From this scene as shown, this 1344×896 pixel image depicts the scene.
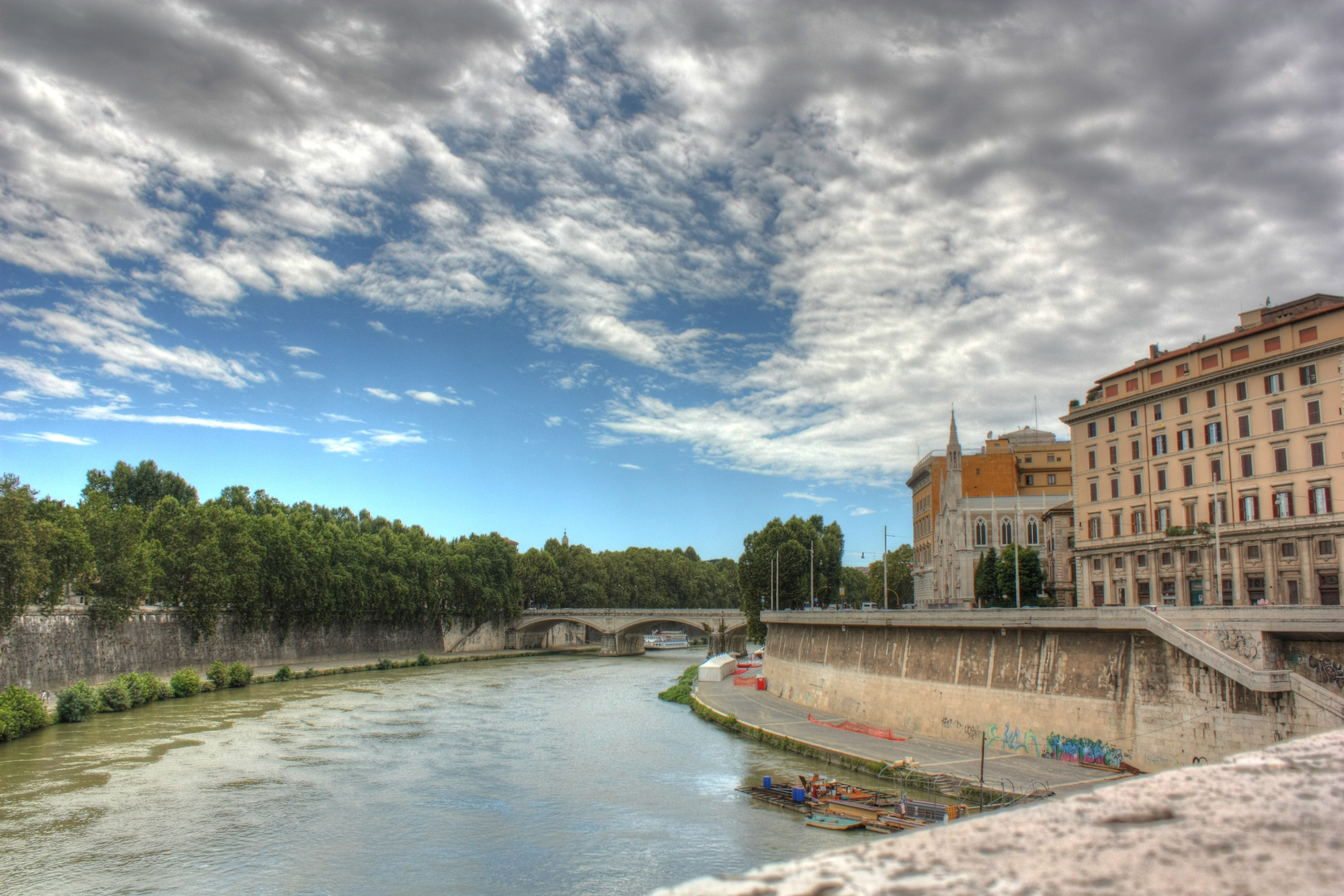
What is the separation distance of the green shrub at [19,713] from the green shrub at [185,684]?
10.9 m

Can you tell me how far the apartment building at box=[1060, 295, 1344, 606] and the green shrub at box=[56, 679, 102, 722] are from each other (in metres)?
45.6

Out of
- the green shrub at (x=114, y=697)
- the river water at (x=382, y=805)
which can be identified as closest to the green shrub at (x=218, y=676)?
the river water at (x=382, y=805)

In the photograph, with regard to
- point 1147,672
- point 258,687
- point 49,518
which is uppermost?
point 49,518

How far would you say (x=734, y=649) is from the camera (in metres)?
90.6

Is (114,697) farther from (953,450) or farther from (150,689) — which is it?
(953,450)

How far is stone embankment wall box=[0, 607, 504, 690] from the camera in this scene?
1640 inches

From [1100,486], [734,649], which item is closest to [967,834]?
[1100,486]

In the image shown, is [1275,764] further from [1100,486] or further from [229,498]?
[229,498]

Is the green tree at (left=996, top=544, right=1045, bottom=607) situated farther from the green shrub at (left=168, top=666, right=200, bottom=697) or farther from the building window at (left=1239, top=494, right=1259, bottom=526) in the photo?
the green shrub at (left=168, top=666, right=200, bottom=697)

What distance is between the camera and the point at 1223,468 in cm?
3497

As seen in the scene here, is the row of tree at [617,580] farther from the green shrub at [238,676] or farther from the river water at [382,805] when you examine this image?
the river water at [382,805]

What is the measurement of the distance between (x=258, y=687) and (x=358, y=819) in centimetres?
3404

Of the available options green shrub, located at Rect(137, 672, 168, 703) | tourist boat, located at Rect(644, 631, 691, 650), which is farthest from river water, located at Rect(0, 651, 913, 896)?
tourist boat, located at Rect(644, 631, 691, 650)

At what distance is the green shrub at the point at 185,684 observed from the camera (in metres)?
45.9
